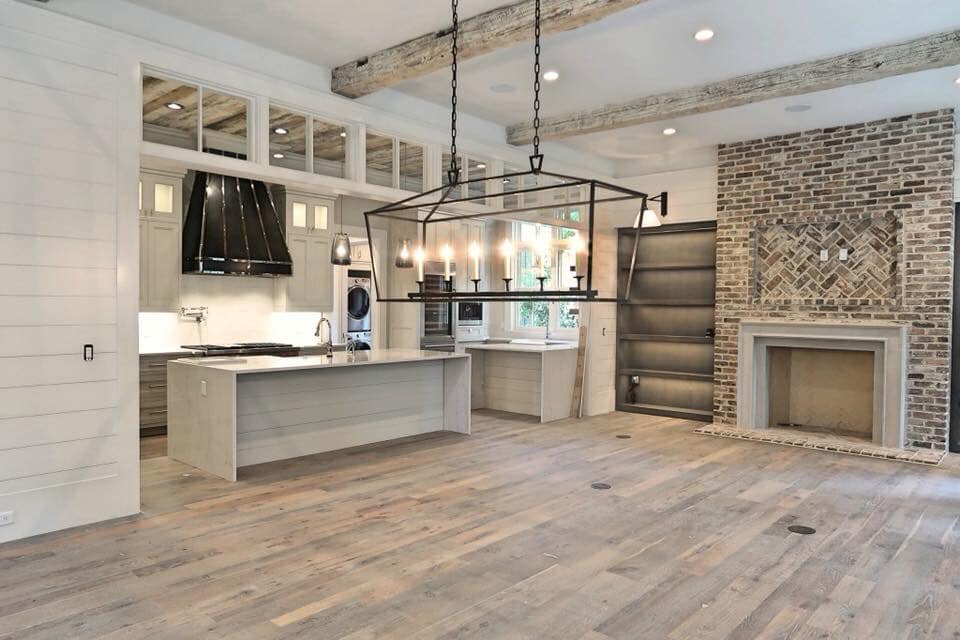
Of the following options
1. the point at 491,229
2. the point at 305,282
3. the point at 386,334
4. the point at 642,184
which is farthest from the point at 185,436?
the point at 642,184

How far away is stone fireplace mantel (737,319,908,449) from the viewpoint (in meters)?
6.14

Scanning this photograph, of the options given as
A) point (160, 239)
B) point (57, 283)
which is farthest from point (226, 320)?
point (57, 283)

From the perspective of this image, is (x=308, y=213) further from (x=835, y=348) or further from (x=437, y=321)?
(x=835, y=348)

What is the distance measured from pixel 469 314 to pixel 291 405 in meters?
3.77

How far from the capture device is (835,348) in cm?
655

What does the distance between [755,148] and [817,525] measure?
4.44 meters

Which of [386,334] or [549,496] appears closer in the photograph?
[549,496]

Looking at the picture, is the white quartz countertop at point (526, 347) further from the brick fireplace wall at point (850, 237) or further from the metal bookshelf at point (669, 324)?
the brick fireplace wall at point (850, 237)

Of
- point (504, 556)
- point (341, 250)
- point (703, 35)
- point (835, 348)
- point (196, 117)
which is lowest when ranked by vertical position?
point (504, 556)

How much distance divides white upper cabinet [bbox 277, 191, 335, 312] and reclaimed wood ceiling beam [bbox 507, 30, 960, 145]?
2693mm

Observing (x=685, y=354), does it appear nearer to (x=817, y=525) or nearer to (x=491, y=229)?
(x=491, y=229)

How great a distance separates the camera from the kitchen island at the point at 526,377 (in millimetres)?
7469

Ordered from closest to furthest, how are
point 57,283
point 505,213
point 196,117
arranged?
point 57,283 → point 505,213 → point 196,117

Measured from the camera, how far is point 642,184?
8.25m
